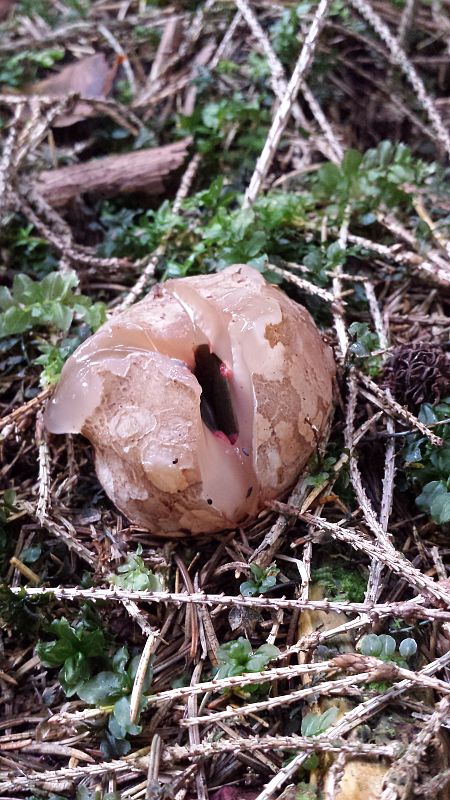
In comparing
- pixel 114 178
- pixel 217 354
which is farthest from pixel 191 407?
pixel 114 178

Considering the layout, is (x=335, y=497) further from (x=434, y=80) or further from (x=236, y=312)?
(x=434, y=80)

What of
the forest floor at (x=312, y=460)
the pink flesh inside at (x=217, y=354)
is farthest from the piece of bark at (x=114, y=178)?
the pink flesh inside at (x=217, y=354)

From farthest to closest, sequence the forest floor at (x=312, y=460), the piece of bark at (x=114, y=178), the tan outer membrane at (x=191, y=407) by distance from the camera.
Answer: the piece of bark at (x=114, y=178), the tan outer membrane at (x=191, y=407), the forest floor at (x=312, y=460)

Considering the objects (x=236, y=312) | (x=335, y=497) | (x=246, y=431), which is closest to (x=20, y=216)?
(x=236, y=312)

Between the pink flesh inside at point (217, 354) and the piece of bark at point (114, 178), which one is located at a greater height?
the piece of bark at point (114, 178)

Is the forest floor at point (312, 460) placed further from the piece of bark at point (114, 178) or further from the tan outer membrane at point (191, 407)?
the tan outer membrane at point (191, 407)

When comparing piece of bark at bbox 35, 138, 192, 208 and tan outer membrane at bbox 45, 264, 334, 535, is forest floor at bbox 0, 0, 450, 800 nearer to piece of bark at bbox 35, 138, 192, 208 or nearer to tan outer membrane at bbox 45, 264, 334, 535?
piece of bark at bbox 35, 138, 192, 208
